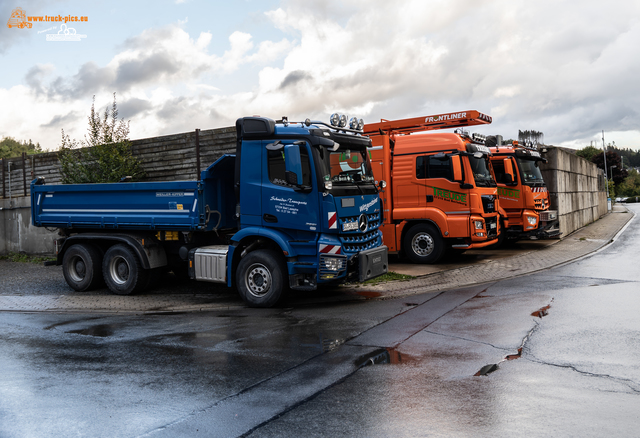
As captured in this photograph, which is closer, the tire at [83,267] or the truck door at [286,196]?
the truck door at [286,196]

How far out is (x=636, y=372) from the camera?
5074 millimetres

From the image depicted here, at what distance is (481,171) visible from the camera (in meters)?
13.8

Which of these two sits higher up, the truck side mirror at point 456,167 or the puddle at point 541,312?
the truck side mirror at point 456,167

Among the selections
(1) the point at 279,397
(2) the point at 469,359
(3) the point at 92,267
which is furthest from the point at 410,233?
(1) the point at 279,397

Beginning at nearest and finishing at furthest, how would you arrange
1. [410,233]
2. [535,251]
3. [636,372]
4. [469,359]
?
[636,372], [469,359], [410,233], [535,251]

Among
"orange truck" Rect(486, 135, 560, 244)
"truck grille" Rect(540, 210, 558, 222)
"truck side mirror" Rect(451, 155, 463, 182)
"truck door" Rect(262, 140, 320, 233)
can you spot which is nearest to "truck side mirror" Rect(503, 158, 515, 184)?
"orange truck" Rect(486, 135, 560, 244)

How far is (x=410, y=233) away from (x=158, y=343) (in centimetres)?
819

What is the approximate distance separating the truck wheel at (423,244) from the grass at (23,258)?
10.9 m

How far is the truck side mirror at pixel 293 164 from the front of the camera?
8570 mm

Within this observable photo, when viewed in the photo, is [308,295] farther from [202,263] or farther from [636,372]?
[636,372]

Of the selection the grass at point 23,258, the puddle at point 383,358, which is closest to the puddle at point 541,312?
the puddle at point 383,358

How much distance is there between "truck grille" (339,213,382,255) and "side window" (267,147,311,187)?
2.99 feet

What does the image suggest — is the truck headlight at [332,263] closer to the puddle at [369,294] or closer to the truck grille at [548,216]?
the puddle at [369,294]

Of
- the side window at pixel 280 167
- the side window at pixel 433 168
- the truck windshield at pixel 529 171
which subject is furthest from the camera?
the truck windshield at pixel 529 171
